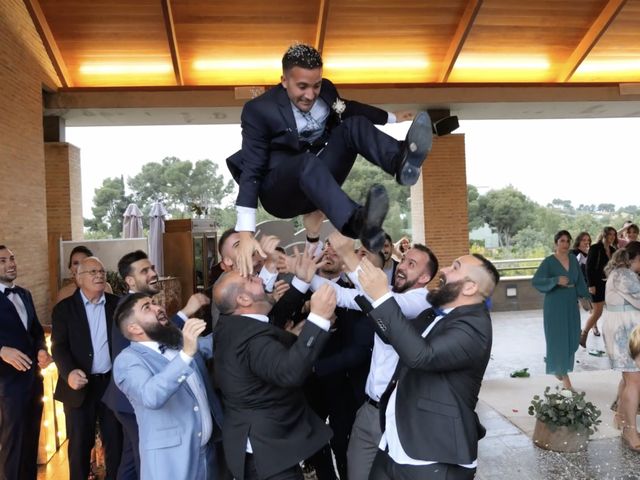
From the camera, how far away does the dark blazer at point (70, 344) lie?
3.58 m

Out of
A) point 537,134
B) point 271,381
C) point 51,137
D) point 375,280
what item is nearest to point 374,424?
point 271,381

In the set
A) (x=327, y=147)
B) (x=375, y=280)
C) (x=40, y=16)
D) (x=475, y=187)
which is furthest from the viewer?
(x=475, y=187)

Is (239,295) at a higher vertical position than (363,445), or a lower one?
higher

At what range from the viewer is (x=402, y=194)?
2241cm

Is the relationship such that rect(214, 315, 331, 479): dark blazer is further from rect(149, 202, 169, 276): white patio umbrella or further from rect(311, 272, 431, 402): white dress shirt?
Answer: rect(149, 202, 169, 276): white patio umbrella

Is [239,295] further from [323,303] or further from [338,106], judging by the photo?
[338,106]

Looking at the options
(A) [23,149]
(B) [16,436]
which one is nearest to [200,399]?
(B) [16,436]

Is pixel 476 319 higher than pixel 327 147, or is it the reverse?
pixel 327 147

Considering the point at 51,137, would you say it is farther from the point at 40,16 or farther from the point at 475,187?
the point at 475,187

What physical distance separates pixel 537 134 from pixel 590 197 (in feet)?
14.0

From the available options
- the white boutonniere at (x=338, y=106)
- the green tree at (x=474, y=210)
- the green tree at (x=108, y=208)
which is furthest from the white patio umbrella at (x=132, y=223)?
the green tree at (x=108, y=208)

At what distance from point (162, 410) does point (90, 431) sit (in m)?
1.54

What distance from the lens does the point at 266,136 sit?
2.18m

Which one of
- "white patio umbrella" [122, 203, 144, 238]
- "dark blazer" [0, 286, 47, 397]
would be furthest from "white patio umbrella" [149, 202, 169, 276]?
"dark blazer" [0, 286, 47, 397]
